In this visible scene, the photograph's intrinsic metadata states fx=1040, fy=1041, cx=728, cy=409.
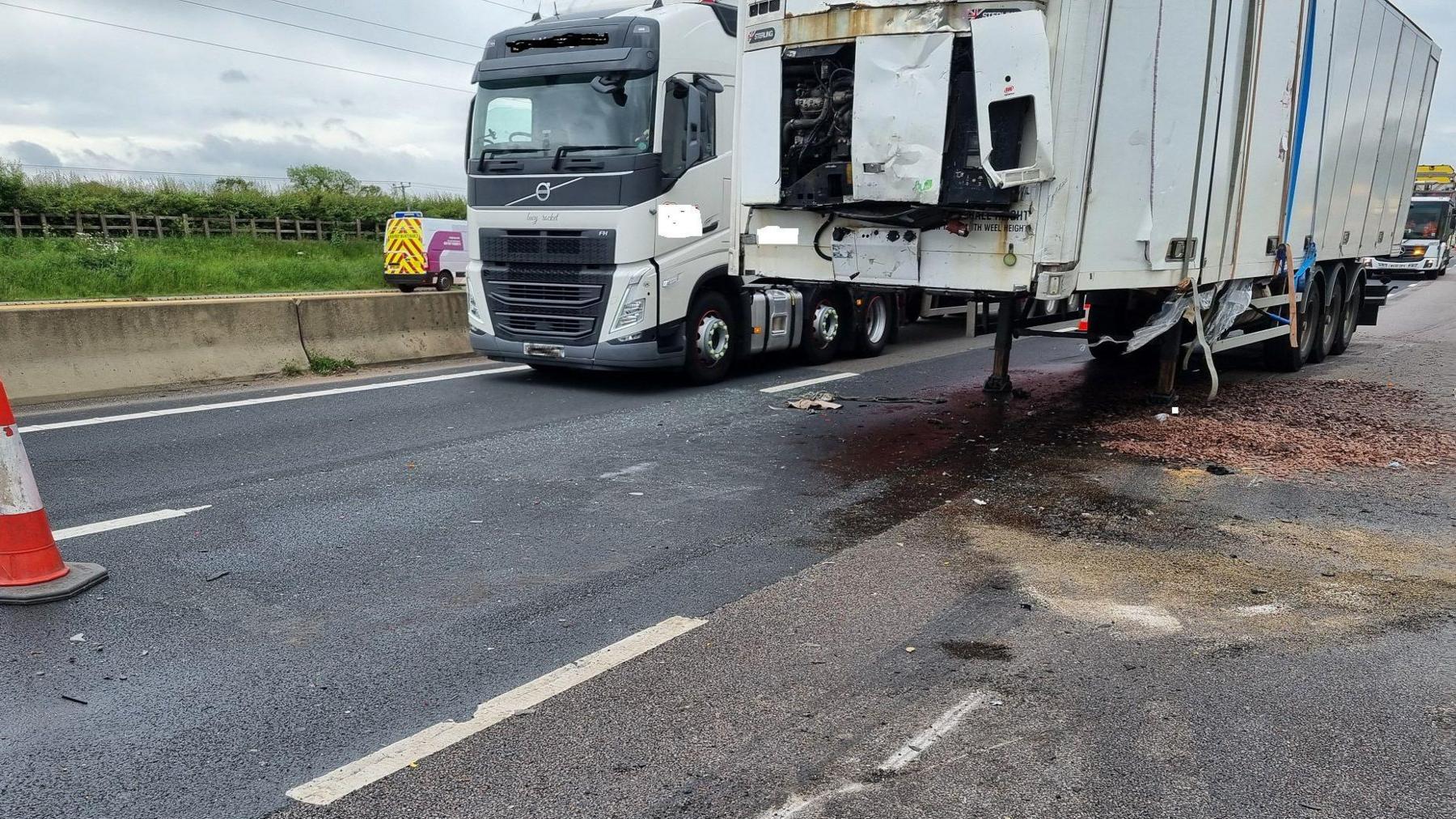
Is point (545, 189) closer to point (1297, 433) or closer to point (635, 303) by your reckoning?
point (635, 303)

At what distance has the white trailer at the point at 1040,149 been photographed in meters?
6.48

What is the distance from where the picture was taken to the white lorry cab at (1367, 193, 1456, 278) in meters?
30.7

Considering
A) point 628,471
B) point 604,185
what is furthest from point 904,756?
point 604,185

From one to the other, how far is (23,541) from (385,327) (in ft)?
24.7

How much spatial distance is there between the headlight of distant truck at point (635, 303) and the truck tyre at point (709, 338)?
2.05 feet

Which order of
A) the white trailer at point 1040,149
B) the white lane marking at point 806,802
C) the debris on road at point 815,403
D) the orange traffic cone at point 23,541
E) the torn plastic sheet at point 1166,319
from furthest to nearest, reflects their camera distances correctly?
the debris on road at point 815,403 → the torn plastic sheet at point 1166,319 → the white trailer at point 1040,149 → the orange traffic cone at point 23,541 → the white lane marking at point 806,802

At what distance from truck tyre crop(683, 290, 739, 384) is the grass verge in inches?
785

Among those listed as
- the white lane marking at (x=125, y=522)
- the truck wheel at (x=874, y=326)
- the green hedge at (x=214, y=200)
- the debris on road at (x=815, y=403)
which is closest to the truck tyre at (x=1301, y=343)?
the truck wheel at (x=874, y=326)

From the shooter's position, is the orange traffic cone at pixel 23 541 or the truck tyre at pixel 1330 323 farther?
the truck tyre at pixel 1330 323

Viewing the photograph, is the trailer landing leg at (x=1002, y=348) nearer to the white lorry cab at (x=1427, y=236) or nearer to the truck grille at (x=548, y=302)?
the truck grille at (x=548, y=302)

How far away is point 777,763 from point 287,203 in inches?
2073

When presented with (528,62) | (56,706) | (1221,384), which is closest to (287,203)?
(528,62)

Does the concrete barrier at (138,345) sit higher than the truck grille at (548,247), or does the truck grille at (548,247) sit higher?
the truck grille at (548,247)

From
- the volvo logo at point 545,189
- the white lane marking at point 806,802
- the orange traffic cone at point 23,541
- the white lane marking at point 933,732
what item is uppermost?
the volvo logo at point 545,189
